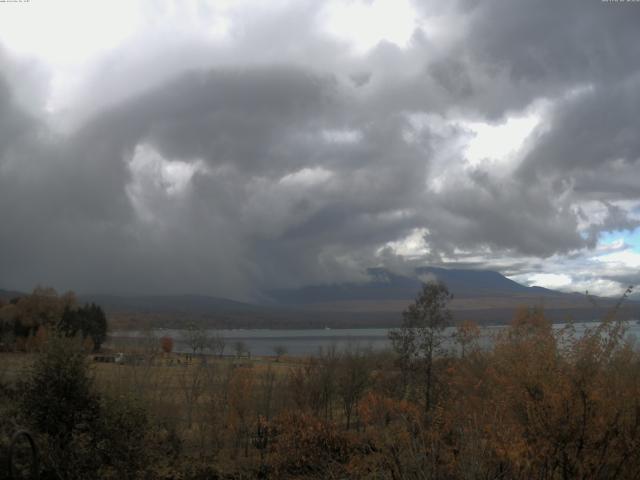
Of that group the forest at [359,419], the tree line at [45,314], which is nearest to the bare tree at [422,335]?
the forest at [359,419]

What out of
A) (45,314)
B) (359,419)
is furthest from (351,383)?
(45,314)

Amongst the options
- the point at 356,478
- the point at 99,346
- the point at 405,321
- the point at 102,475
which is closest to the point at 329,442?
the point at 356,478

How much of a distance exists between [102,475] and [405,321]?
1907cm

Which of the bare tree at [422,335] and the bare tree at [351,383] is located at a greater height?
the bare tree at [422,335]

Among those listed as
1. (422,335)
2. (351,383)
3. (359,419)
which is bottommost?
(359,419)

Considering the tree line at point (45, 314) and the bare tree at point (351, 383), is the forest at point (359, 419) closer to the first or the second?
the bare tree at point (351, 383)

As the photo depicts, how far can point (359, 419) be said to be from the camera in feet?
96.6

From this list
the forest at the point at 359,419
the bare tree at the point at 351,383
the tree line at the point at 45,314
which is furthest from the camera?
the tree line at the point at 45,314

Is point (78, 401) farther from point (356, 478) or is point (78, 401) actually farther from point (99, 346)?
point (99, 346)

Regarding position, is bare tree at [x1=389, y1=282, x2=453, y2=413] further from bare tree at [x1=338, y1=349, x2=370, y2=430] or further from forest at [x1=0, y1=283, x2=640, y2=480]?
bare tree at [x1=338, y1=349, x2=370, y2=430]

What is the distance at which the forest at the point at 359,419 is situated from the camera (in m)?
10.5

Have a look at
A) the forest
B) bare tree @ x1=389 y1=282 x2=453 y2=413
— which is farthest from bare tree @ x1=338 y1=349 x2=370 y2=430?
the forest

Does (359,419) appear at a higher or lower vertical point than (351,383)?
lower

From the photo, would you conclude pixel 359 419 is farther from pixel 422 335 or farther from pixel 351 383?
pixel 422 335
